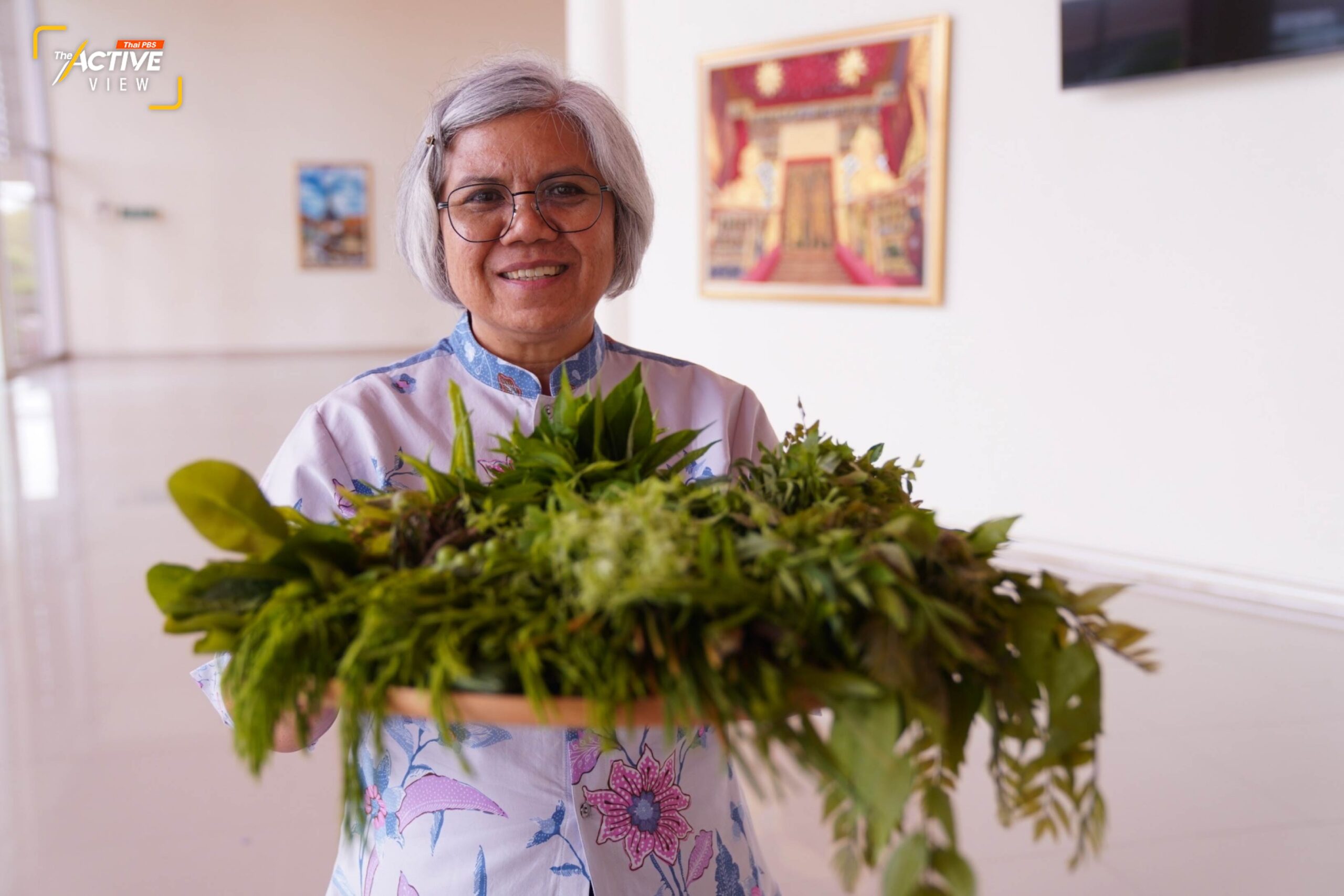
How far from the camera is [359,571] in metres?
0.88

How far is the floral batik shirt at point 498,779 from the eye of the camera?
1.23 meters

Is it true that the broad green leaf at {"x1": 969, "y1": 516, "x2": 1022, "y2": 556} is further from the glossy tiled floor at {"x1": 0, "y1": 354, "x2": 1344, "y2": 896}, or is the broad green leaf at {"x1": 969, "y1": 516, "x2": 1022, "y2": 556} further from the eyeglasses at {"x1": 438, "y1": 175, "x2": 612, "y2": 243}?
the glossy tiled floor at {"x1": 0, "y1": 354, "x2": 1344, "y2": 896}

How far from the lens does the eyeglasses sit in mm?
1376

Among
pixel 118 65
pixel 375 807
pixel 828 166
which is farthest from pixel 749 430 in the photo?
pixel 118 65

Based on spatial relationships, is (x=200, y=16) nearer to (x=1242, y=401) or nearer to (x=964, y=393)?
(x=964, y=393)

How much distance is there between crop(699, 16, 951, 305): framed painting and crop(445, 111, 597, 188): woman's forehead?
13.2 feet

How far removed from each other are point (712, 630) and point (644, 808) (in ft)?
2.13

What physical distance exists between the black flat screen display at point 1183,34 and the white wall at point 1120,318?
9 centimetres

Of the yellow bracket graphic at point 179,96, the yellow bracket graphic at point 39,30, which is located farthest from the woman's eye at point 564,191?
the yellow bracket graphic at point 39,30

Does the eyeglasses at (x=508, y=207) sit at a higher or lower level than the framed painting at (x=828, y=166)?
lower

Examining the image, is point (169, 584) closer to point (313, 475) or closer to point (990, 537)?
point (313, 475)

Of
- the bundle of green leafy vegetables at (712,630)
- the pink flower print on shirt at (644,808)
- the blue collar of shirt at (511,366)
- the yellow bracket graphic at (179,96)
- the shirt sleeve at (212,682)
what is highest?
the yellow bracket graphic at (179,96)

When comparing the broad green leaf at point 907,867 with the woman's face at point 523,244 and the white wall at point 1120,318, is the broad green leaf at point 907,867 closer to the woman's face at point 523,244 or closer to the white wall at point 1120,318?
the woman's face at point 523,244

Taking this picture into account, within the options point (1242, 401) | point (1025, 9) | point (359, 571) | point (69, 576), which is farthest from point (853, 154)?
point (359, 571)
